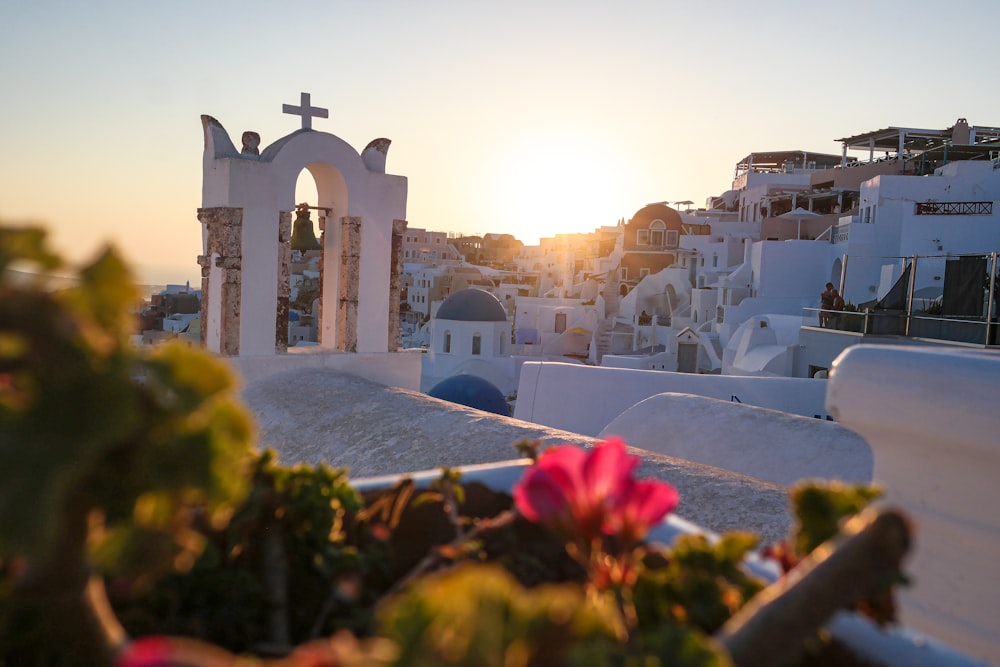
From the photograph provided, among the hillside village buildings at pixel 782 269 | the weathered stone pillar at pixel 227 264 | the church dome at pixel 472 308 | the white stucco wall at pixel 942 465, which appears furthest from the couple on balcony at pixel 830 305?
the church dome at pixel 472 308

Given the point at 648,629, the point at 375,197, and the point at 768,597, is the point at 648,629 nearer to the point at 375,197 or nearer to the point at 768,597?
the point at 768,597

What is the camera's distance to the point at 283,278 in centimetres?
675

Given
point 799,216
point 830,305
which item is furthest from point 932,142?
point 830,305

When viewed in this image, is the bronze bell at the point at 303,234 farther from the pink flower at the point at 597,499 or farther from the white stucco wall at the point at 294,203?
the pink flower at the point at 597,499

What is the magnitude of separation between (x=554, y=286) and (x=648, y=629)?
170ft

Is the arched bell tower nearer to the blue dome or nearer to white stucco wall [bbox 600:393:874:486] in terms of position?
white stucco wall [bbox 600:393:874:486]

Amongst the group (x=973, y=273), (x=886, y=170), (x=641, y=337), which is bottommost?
(x=641, y=337)

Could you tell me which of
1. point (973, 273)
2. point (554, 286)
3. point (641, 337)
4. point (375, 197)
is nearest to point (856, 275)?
point (641, 337)

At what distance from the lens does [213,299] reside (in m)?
6.71

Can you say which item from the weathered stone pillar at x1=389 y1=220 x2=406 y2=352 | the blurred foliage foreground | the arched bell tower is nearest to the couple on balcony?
the weathered stone pillar at x1=389 y1=220 x2=406 y2=352

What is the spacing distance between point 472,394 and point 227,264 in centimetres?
708

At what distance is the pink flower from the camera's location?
87cm

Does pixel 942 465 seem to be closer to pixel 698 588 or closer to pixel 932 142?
pixel 698 588

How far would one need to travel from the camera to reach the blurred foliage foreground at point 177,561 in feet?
1.82
